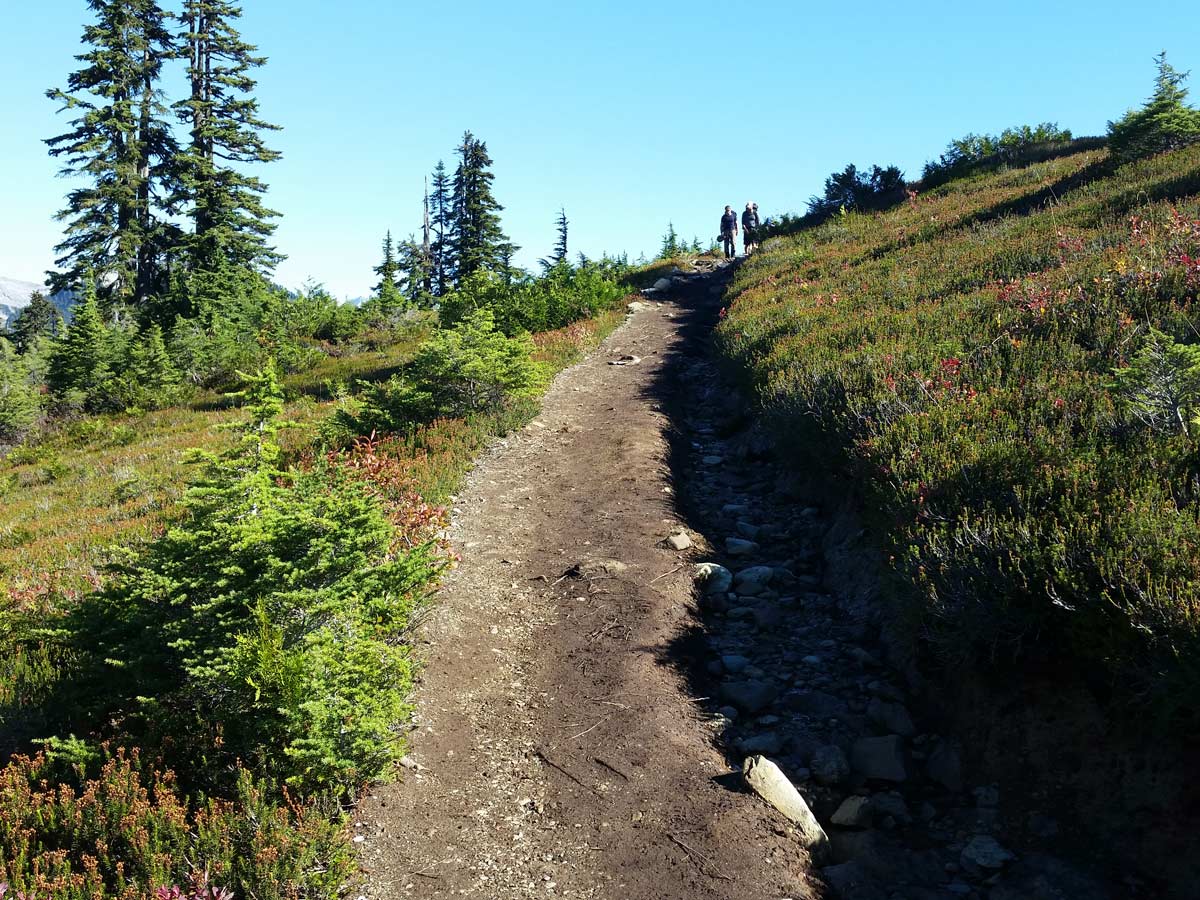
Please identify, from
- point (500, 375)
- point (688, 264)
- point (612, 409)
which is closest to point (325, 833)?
point (500, 375)

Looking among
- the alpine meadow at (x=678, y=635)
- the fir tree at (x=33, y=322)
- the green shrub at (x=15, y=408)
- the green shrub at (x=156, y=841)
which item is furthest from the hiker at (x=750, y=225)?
the fir tree at (x=33, y=322)

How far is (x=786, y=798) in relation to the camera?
4688mm

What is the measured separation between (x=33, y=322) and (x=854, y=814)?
59.8m

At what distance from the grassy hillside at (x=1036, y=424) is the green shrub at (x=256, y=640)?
165 inches

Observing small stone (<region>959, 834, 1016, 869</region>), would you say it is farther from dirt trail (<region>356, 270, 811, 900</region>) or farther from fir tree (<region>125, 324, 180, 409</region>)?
fir tree (<region>125, 324, 180, 409</region>)

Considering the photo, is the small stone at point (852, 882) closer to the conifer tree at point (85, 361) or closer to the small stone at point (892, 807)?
the small stone at point (892, 807)

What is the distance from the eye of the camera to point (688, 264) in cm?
3366

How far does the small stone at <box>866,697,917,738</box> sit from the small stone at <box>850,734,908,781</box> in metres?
0.11

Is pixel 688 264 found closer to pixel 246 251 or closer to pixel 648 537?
pixel 246 251

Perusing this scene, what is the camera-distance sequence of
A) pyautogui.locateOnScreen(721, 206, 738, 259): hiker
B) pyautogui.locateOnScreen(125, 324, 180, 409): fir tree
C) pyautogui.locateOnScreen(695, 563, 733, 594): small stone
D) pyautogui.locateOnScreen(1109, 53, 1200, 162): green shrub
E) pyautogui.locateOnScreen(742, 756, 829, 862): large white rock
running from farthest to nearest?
pyautogui.locateOnScreen(721, 206, 738, 259): hiker < pyautogui.locateOnScreen(125, 324, 180, 409): fir tree < pyautogui.locateOnScreen(1109, 53, 1200, 162): green shrub < pyautogui.locateOnScreen(695, 563, 733, 594): small stone < pyautogui.locateOnScreen(742, 756, 829, 862): large white rock

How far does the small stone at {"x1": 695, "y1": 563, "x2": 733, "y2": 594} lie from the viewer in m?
7.54

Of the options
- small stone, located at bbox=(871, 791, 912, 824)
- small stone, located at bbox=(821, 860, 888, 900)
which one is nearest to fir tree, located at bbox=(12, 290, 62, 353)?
small stone, located at bbox=(871, 791, 912, 824)

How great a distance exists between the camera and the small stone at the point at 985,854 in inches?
163

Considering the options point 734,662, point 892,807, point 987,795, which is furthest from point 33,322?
point 987,795
